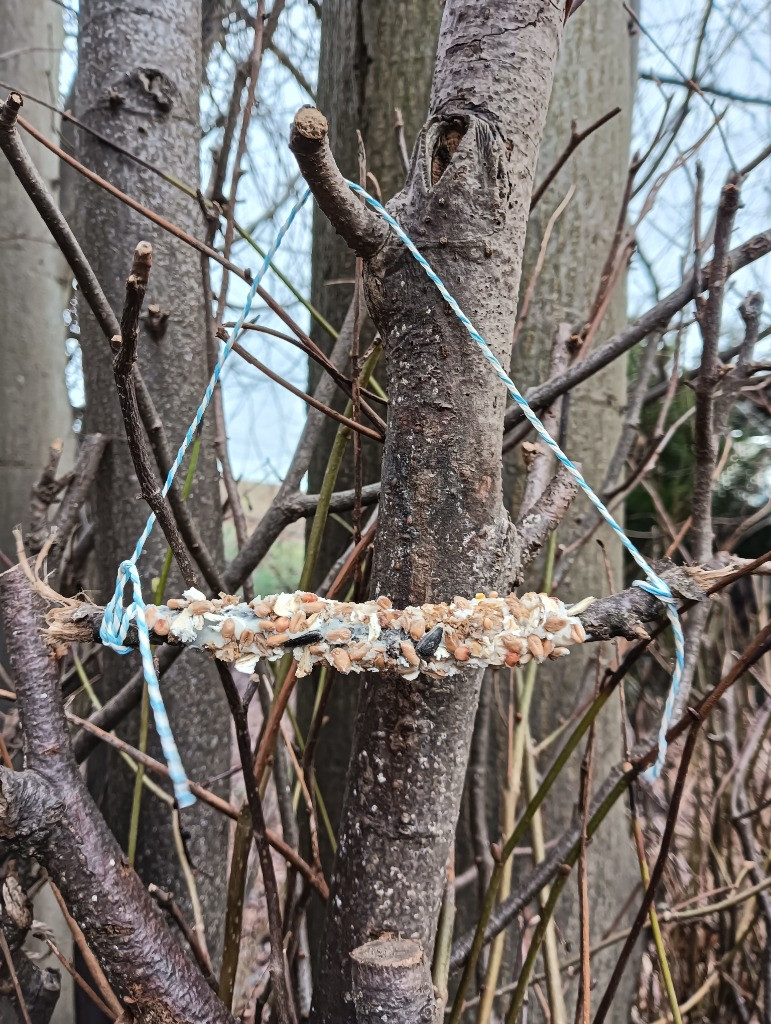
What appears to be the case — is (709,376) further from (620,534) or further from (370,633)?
(370,633)

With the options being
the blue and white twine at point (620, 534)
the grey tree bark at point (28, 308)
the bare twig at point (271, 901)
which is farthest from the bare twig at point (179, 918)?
the grey tree bark at point (28, 308)

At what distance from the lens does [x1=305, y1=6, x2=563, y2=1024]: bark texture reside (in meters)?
0.35

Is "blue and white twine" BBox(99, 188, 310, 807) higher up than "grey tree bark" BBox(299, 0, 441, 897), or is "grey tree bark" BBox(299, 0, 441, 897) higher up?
"grey tree bark" BBox(299, 0, 441, 897)

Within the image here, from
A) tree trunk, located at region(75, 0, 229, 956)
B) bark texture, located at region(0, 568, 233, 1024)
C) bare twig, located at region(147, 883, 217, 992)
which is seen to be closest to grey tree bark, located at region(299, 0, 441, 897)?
tree trunk, located at region(75, 0, 229, 956)

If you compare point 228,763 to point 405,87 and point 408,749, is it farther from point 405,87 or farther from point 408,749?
point 405,87

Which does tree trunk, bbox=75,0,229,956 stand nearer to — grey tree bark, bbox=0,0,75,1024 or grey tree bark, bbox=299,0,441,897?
grey tree bark, bbox=299,0,441,897

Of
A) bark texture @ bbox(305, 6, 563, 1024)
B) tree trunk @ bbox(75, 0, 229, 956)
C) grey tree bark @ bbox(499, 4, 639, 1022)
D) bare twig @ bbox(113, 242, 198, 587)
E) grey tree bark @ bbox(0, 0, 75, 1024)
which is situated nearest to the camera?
bare twig @ bbox(113, 242, 198, 587)

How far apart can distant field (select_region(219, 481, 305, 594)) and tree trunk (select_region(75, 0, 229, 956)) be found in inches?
25.0

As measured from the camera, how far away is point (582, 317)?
880mm

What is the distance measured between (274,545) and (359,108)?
108 cm

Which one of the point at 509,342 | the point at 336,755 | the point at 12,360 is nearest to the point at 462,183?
the point at 509,342

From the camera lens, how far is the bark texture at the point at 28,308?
3.74ft

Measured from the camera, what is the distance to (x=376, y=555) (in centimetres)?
38


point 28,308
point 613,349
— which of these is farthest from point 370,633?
point 28,308
